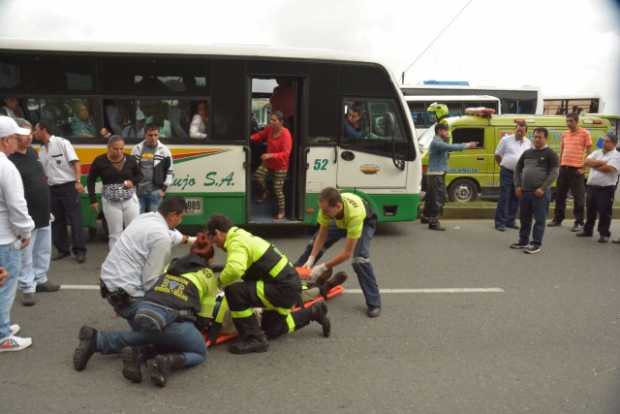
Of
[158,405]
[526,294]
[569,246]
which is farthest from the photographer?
[569,246]

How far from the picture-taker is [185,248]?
782 centimetres

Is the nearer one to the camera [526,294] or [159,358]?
[159,358]

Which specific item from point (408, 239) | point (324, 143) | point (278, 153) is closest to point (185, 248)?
point (278, 153)

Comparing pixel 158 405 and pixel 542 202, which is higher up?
pixel 542 202

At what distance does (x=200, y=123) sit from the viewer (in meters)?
7.89

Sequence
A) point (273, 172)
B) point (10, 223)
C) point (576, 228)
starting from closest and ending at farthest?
1. point (10, 223)
2. point (273, 172)
3. point (576, 228)

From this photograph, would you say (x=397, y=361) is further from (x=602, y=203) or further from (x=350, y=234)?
(x=602, y=203)

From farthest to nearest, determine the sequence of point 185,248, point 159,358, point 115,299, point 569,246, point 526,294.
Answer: point 569,246, point 185,248, point 526,294, point 115,299, point 159,358

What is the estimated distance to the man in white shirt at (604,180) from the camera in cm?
846

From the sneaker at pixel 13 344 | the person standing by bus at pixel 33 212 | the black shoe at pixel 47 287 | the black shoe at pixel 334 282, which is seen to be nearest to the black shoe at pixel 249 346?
the black shoe at pixel 334 282

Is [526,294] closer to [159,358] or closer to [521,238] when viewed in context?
[521,238]

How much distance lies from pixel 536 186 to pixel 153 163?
5080mm

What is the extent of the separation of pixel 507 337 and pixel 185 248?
4.49 m

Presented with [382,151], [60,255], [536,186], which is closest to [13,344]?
[60,255]
